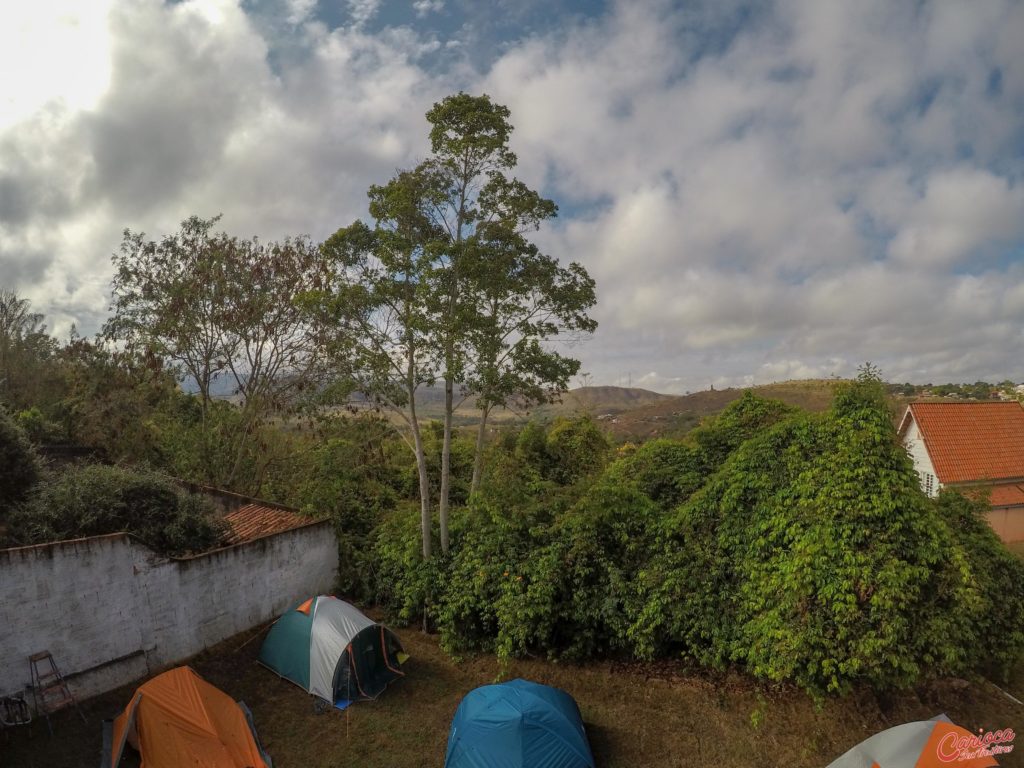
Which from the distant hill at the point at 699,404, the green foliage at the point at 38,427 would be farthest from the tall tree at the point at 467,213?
the distant hill at the point at 699,404

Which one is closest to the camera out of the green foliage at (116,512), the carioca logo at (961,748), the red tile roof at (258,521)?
the carioca logo at (961,748)

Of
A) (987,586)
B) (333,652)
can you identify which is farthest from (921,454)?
(333,652)

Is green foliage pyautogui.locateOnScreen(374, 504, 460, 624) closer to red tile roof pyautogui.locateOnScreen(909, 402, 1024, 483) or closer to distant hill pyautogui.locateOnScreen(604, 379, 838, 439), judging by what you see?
red tile roof pyautogui.locateOnScreen(909, 402, 1024, 483)

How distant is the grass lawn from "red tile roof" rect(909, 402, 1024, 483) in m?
12.3

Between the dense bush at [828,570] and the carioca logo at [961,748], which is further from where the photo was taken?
the dense bush at [828,570]

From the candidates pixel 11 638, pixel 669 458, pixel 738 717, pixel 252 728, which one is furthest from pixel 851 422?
pixel 11 638

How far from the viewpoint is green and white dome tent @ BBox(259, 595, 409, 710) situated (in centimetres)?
916

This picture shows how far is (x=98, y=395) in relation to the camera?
17.1 metres

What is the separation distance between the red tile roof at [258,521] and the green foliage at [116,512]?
1.99 ft

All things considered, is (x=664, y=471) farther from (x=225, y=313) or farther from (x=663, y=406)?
(x=663, y=406)

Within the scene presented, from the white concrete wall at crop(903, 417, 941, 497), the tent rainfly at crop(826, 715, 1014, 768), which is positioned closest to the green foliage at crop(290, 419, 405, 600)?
the tent rainfly at crop(826, 715, 1014, 768)

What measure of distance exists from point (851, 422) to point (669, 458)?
161 inches

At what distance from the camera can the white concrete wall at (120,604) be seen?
7.79 m

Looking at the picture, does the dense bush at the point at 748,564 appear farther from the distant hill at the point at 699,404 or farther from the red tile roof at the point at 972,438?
the distant hill at the point at 699,404
